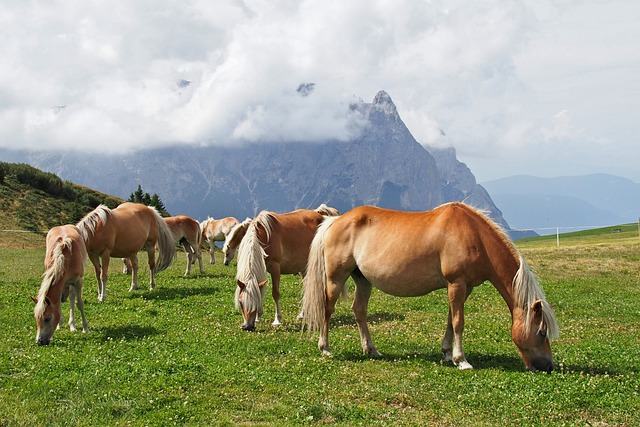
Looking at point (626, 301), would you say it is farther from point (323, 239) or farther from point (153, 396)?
point (153, 396)

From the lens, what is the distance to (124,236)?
19.5m

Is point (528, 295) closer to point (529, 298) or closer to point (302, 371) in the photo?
point (529, 298)

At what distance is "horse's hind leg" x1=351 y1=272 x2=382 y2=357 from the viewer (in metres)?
11.3

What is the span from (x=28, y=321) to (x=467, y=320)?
37.1 ft

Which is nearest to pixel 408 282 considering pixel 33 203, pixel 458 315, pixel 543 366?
pixel 458 315

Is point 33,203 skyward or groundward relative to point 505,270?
skyward

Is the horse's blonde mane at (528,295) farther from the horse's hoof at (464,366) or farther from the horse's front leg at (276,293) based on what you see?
the horse's front leg at (276,293)

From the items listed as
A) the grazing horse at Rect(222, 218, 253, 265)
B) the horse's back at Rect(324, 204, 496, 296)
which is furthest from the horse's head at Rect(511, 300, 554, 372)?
the grazing horse at Rect(222, 218, 253, 265)

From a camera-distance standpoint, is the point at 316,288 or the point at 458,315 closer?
the point at 458,315

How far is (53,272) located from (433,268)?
8333 millimetres

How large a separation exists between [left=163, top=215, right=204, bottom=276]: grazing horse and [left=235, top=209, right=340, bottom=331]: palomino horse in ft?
36.5

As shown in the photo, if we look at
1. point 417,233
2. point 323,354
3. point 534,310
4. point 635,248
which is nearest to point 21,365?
point 323,354

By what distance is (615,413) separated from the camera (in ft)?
25.6

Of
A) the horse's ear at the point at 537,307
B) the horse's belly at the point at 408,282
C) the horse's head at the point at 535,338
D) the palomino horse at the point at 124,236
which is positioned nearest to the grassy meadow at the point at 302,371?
the horse's head at the point at 535,338
